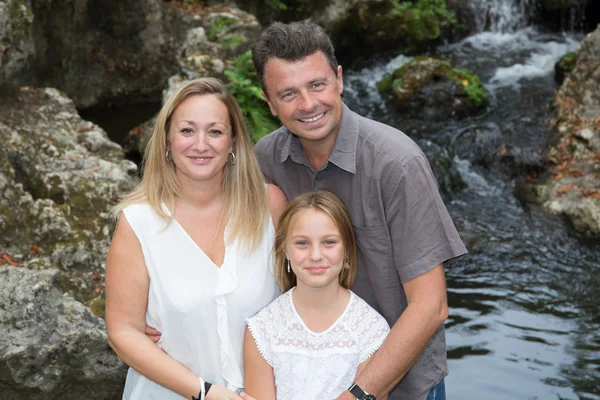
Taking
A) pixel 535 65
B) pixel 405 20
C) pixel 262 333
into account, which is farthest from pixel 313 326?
pixel 405 20

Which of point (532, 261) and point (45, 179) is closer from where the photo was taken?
point (45, 179)

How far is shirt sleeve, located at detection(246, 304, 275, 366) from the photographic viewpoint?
315 centimetres

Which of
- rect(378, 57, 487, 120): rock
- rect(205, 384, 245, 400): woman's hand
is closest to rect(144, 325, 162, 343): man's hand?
rect(205, 384, 245, 400): woman's hand

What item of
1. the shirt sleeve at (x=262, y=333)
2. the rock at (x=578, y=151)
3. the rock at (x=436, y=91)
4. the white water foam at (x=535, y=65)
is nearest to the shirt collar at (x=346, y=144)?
the shirt sleeve at (x=262, y=333)

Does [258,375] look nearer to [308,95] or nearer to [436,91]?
[308,95]

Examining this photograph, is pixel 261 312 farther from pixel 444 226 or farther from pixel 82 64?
pixel 82 64

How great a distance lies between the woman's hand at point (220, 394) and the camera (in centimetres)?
312

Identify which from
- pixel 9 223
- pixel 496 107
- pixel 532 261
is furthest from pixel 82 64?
pixel 532 261

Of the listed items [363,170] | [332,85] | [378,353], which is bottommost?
[378,353]

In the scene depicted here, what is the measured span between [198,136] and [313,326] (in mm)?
1022

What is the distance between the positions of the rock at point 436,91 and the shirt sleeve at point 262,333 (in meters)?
8.18

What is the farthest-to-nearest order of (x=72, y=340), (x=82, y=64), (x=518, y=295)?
(x=82, y=64)
(x=518, y=295)
(x=72, y=340)

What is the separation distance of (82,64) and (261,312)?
8.59 metres

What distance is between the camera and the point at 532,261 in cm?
777
